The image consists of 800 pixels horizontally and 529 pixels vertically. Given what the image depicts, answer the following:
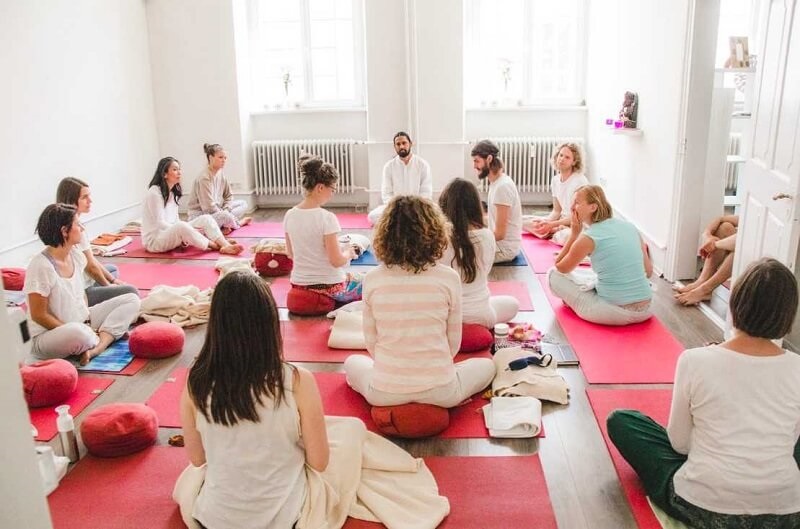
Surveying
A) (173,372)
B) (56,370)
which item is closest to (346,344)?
(173,372)

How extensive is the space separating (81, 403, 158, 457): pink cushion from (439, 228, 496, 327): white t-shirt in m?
1.65

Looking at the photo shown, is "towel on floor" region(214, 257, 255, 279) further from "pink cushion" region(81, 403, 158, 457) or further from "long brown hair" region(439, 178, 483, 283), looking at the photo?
"pink cushion" region(81, 403, 158, 457)

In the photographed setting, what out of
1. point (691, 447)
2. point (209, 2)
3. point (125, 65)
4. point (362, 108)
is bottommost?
point (691, 447)

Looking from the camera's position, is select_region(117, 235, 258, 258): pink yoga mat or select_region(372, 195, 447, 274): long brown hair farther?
select_region(117, 235, 258, 258): pink yoga mat

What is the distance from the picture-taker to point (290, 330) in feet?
13.9

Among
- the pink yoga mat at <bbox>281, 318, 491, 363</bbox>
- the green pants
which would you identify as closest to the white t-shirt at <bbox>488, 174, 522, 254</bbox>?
the pink yoga mat at <bbox>281, 318, 491, 363</bbox>

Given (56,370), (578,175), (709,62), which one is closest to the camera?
(56,370)

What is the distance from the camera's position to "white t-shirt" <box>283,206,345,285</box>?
425cm

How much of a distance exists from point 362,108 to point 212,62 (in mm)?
1730

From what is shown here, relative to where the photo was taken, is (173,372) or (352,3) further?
(352,3)

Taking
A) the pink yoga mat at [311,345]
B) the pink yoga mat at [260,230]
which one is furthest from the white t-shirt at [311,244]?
the pink yoga mat at [260,230]

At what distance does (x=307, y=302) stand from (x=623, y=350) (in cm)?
193

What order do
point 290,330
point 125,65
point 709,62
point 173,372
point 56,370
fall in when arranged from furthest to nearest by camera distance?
point 125,65 < point 709,62 < point 290,330 < point 173,372 < point 56,370

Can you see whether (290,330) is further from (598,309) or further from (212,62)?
(212,62)
